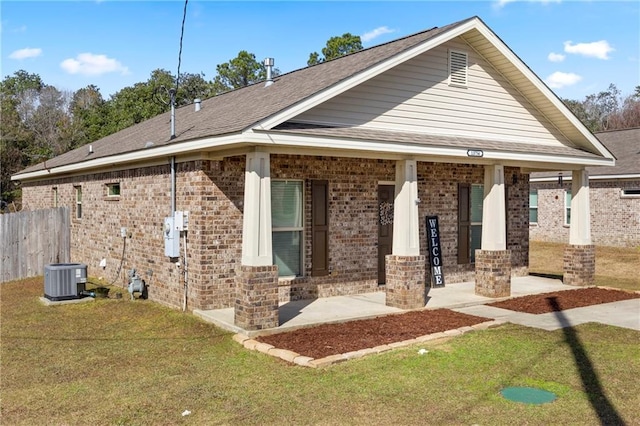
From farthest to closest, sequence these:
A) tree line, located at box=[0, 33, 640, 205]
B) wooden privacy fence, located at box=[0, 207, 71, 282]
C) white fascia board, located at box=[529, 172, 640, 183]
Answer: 1. tree line, located at box=[0, 33, 640, 205]
2. white fascia board, located at box=[529, 172, 640, 183]
3. wooden privacy fence, located at box=[0, 207, 71, 282]

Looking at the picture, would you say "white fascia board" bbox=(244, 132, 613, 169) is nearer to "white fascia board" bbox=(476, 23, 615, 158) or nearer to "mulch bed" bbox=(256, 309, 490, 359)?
"white fascia board" bbox=(476, 23, 615, 158)

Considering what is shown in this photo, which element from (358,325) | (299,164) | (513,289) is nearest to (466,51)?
(299,164)

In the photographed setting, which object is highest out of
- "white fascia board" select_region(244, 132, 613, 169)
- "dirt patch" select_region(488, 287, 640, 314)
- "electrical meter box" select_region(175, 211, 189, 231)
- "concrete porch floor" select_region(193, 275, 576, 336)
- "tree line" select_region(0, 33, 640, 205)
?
"tree line" select_region(0, 33, 640, 205)

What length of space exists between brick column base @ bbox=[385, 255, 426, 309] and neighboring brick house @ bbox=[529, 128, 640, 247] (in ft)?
45.7

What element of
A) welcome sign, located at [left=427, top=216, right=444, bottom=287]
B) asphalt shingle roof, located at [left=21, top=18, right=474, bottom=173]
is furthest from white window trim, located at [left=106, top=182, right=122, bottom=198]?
welcome sign, located at [left=427, top=216, right=444, bottom=287]

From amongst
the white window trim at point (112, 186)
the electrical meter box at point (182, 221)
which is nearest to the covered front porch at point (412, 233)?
the electrical meter box at point (182, 221)

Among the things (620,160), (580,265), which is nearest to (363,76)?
(580,265)

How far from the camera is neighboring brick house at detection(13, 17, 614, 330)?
32.6 ft

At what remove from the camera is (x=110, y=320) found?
10.6 m

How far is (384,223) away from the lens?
13.4 m

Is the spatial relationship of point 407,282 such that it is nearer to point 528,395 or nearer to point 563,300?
point 563,300

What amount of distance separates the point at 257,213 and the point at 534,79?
7587 mm

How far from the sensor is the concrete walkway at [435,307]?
1011 cm

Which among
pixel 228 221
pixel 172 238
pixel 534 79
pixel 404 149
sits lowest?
pixel 172 238
